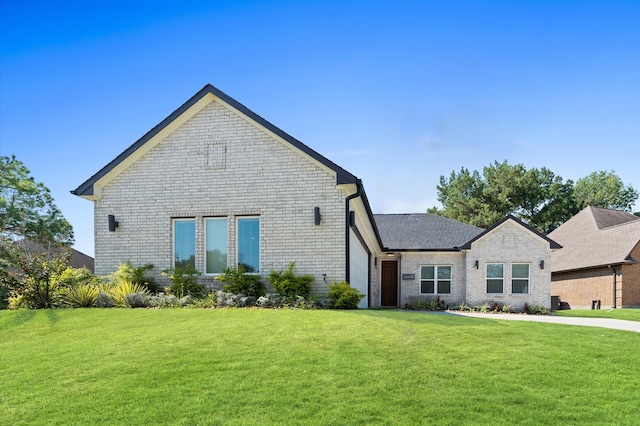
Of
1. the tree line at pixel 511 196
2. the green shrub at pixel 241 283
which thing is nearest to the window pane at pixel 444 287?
the green shrub at pixel 241 283

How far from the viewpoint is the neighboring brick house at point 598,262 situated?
26391 millimetres

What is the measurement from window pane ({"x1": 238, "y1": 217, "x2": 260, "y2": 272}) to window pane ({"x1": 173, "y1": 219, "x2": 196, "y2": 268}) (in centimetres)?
155

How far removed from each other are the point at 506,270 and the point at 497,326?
507 inches

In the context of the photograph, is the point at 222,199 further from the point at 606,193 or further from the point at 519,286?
the point at 606,193

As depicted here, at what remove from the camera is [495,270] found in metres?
21.9

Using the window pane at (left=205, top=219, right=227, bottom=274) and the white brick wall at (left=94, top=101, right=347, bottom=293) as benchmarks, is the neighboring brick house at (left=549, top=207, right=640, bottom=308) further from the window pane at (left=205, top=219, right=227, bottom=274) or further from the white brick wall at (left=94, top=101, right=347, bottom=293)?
the window pane at (left=205, top=219, right=227, bottom=274)

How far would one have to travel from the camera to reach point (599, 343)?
344 inches

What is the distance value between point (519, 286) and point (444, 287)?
3.51m

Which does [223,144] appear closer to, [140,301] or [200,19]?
[200,19]

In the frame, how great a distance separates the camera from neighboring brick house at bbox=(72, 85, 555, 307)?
13.4m

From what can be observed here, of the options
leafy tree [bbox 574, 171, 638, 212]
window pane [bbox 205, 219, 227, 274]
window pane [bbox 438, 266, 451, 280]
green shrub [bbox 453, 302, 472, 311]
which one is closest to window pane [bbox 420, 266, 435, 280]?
window pane [bbox 438, 266, 451, 280]

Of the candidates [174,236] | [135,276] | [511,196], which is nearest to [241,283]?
[174,236]

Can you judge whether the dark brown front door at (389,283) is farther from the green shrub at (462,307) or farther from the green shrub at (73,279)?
the green shrub at (73,279)

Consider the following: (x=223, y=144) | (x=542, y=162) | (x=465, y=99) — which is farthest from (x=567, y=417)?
(x=542, y=162)
